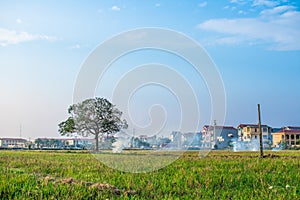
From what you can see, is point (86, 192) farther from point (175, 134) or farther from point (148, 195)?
point (175, 134)

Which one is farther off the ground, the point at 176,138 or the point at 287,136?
the point at 176,138

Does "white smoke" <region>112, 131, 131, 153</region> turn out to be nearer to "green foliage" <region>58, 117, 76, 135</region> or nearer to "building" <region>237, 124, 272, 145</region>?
"green foliage" <region>58, 117, 76, 135</region>

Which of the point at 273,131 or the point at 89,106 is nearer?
the point at 89,106

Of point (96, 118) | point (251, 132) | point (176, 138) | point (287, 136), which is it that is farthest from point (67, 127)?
point (287, 136)

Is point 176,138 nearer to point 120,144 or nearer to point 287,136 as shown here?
point 120,144

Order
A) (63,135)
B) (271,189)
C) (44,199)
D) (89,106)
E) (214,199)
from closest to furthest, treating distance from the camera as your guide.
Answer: (44,199) < (214,199) < (271,189) < (89,106) < (63,135)

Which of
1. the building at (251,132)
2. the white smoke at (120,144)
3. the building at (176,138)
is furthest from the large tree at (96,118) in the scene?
the building at (251,132)

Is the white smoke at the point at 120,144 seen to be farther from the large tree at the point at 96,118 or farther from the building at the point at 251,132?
the building at the point at 251,132

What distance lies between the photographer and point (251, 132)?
268 feet

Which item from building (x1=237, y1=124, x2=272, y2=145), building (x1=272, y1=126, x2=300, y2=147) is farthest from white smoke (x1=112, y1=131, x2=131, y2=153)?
building (x1=272, y1=126, x2=300, y2=147)

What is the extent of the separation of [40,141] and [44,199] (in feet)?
291

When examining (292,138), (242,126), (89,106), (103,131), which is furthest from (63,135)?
(292,138)

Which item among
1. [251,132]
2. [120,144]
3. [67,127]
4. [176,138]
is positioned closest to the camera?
[176,138]

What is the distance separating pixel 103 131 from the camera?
132 feet
